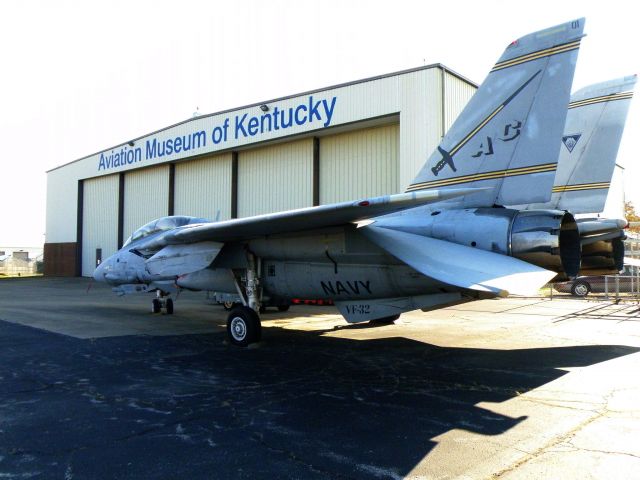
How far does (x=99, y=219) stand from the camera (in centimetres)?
3462

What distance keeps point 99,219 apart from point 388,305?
31.9 meters

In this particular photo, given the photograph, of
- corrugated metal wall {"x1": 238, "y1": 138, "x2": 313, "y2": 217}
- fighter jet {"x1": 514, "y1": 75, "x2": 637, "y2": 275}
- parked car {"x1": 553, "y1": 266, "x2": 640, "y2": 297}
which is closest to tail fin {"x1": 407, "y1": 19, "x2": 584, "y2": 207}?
fighter jet {"x1": 514, "y1": 75, "x2": 637, "y2": 275}

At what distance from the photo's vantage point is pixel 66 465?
3.65 meters

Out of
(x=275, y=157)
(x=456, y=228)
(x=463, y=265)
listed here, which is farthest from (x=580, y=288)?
(x=463, y=265)

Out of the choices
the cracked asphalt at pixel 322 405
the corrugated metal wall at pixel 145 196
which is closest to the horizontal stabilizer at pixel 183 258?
the cracked asphalt at pixel 322 405

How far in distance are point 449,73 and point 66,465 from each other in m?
17.3

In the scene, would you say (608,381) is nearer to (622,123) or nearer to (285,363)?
(285,363)

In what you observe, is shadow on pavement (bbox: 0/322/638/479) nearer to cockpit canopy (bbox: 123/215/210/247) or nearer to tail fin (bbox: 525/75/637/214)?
tail fin (bbox: 525/75/637/214)

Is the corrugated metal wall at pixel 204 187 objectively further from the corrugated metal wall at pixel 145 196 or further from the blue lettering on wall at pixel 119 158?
the blue lettering on wall at pixel 119 158

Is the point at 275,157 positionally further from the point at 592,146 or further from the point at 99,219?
the point at 99,219

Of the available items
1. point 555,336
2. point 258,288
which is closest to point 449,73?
point 555,336

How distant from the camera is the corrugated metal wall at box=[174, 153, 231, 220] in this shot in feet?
84.3

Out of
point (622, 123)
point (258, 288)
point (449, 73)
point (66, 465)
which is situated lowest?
point (66, 465)

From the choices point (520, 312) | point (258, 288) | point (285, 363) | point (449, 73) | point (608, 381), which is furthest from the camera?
point (449, 73)
